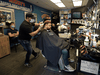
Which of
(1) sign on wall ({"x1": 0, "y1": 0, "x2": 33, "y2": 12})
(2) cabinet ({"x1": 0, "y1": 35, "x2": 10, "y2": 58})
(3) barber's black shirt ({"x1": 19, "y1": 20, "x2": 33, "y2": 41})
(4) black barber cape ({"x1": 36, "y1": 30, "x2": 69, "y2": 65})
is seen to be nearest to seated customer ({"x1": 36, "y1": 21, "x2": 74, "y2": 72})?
(4) black barber cape ({"x1": 36, "y1": 30, "x2": 69, "y2": 65})

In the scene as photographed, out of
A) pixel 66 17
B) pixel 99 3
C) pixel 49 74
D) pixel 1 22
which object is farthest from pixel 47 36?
pixel 66 17

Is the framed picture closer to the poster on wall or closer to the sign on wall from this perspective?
the poster on wall

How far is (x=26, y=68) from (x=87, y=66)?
1.51m

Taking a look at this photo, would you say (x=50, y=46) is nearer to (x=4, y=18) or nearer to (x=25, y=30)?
(x=25, y=30)

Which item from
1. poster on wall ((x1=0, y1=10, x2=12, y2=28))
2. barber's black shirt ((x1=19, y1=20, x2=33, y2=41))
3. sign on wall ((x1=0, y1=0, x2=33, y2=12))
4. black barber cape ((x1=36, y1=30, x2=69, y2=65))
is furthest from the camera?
sign on wall ((x1=0, y1=0, x2=33, y2=12))

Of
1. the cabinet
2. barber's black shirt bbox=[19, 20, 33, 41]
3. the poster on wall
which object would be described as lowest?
the cabinet

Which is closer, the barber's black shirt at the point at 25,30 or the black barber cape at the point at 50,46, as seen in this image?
the black barber cape at the point at 50,46

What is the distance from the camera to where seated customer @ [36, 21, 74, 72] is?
178 centimetres

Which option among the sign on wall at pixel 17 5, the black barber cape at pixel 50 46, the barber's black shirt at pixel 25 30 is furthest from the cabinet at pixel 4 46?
the sign on wall at pixel 17 5

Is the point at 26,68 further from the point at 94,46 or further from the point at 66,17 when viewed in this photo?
the point at 66,17

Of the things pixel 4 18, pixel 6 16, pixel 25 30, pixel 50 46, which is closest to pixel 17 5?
pixel 6 16

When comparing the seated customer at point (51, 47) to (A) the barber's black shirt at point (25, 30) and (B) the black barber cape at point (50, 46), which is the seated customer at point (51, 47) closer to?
(B) the black barber cape at point (50, 46)

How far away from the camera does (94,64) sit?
1.48 m

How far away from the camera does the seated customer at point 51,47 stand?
178 cm
